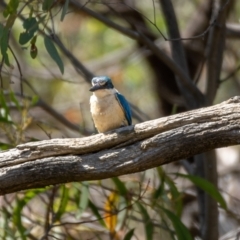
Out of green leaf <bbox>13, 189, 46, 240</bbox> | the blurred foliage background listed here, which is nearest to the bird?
the blurred foliage background

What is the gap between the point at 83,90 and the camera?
10.4 metres

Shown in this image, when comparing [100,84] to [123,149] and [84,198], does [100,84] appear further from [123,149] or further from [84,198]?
[84,198]

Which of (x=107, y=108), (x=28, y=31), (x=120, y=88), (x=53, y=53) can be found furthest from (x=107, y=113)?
(x=120, y=88)

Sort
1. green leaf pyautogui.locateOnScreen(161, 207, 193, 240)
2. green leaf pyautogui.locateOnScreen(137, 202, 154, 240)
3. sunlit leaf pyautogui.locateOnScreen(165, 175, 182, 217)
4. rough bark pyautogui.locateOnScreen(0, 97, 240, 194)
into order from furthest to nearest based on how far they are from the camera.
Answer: sunlit leaf pyautogui.locateOnScreen(165, 175, 182, 217), green leaf pyautogui.locateOnScreen(137, 202, 154, 240), green leaf pyautogui.locateOnScreen(161, 207, 193, 240), rough bark pyautogui.locateOnScreen(0, 97, 240, 194)

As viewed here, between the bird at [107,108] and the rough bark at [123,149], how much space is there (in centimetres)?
36

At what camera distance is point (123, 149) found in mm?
3582

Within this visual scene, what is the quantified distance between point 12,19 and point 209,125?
115 centimetres

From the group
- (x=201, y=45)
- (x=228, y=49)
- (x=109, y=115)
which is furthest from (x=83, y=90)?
(x=109, y=115)

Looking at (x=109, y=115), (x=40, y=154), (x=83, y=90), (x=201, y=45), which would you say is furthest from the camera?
(x=83, y=90)

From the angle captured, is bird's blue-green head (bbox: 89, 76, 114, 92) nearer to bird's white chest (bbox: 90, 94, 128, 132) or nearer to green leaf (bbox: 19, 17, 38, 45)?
bird's white chest (bbox: 90, 94, 128, 132)

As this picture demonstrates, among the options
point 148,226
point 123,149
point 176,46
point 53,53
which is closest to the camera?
point 123,149

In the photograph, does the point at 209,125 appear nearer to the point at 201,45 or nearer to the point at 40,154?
the point at 40,154

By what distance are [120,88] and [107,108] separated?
6352mm

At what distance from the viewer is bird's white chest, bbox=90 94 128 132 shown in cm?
404
